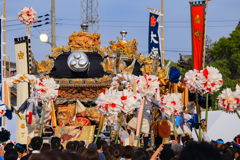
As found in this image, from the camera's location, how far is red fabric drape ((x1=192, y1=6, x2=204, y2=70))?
1334 cm

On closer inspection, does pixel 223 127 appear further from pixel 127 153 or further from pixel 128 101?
pixel 127 153

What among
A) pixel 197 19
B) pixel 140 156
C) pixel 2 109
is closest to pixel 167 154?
pixel 140 156

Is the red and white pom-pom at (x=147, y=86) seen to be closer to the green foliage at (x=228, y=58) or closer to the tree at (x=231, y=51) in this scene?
the green foliage at (x=228, y=58)

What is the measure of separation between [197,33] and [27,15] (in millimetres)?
6201

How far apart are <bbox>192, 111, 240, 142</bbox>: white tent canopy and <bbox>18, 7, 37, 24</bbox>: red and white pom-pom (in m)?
8.59

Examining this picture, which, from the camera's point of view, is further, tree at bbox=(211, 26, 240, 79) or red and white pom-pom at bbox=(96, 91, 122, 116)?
tree at bbox=(211, 26, 240, 79)

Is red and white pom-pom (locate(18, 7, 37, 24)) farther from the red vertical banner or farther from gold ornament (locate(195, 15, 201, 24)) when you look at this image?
gold ornament (locate(195, 15, 201, 24))

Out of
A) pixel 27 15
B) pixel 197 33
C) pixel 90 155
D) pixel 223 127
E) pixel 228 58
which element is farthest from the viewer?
pixel 228 58

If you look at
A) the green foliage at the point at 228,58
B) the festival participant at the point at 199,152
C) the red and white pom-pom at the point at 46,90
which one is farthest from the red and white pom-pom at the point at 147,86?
the green foliage at the point at 228,58

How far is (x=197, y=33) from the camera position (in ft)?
43.8

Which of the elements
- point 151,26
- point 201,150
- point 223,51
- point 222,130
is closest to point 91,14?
point 223,51

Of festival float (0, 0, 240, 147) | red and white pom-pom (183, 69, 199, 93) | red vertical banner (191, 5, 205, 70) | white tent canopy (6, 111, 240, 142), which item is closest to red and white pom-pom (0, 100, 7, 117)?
festival float (0, 0, 240, 147)

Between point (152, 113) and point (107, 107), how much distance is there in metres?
3.68

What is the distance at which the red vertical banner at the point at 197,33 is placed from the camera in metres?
13.3
